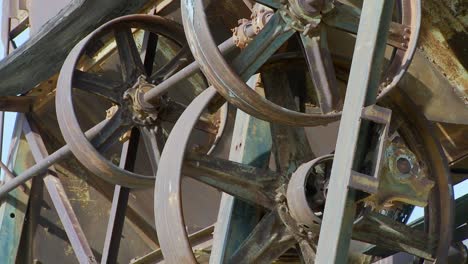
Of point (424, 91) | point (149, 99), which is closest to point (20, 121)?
point (149, 99)

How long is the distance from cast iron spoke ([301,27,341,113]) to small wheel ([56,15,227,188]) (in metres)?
1.86

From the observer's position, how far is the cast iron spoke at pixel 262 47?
6.64 metres

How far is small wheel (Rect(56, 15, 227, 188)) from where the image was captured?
27.0ft

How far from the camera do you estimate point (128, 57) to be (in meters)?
8.91

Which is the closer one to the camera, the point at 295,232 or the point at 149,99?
the point at 295,232

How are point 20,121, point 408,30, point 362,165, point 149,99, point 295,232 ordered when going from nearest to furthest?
point 362,165 < point 408,30 < point 295,232 < point 149,99 < point 20,121

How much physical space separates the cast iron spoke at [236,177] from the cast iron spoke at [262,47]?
61 centimetres

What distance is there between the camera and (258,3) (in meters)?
6.92

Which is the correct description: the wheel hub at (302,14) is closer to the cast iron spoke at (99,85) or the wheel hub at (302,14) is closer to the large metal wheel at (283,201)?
A: the large metal wheel at (283,201)

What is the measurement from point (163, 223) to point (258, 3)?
4.11ft

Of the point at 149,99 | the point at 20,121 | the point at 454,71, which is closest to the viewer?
the point at 454,71

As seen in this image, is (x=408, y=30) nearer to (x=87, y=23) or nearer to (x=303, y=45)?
(x=303, y=45)

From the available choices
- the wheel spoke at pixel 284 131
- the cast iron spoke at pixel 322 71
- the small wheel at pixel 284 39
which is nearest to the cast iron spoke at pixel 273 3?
the small wheel at pixel 284 39

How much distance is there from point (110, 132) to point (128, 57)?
59 centimetres
